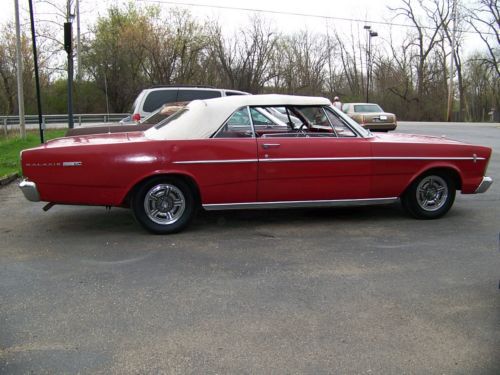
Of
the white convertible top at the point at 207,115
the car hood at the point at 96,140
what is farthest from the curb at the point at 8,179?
the white convertible top at the point at 207,115

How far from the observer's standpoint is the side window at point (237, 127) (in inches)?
224

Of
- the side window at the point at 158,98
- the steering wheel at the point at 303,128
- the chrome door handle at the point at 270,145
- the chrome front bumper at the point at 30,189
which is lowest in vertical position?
the chrome front bumper at the point at 30,189

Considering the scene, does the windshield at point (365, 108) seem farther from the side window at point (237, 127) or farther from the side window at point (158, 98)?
the side window at point (237, 127)

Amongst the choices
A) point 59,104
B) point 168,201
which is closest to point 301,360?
point 168,201

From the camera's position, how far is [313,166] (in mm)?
5730

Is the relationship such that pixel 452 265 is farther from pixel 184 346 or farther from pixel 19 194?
pixel 19 194

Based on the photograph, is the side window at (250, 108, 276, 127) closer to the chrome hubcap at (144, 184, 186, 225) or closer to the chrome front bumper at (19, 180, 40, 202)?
the chrome hubcap at (144, 184, 186, 225)

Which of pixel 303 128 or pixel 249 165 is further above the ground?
pixel 303 128

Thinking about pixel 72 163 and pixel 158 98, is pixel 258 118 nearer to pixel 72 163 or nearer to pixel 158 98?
pixel 72 163

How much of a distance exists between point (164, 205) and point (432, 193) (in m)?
A: 3.30

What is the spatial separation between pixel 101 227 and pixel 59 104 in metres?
32.7

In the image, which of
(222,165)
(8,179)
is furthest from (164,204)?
(8,179)

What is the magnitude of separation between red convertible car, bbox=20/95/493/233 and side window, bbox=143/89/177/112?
5.35 m

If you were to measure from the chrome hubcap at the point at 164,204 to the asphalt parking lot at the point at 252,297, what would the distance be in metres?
0.23
